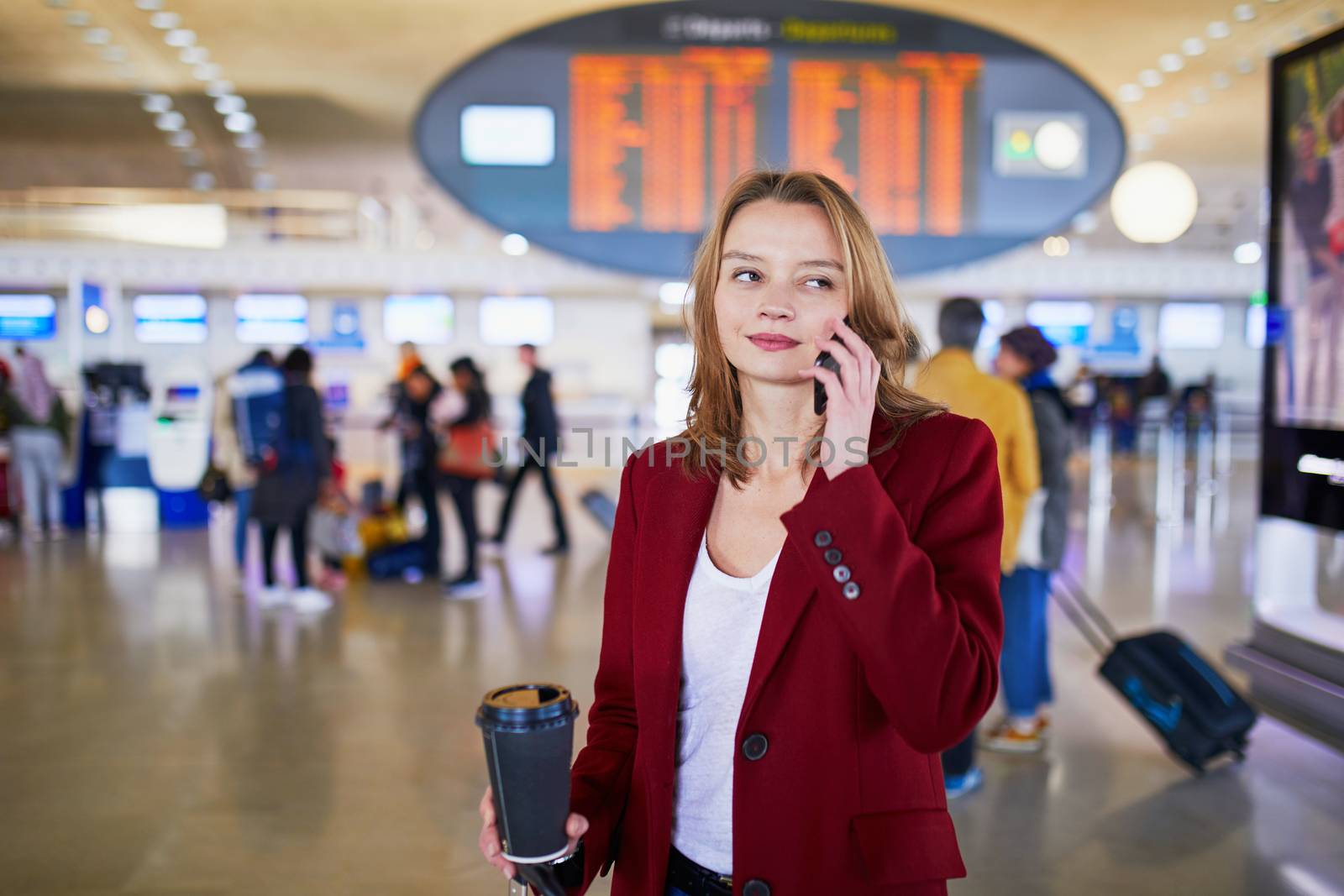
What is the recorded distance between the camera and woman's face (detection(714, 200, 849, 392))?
1.24 m

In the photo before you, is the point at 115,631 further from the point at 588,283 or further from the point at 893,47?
the point at 588,283

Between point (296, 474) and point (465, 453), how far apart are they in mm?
1087

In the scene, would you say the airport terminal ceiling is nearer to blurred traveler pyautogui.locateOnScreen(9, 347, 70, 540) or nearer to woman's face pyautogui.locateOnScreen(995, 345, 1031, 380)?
woman's face pyautogui.locateOnScreen(995, 345, 1031, 380)

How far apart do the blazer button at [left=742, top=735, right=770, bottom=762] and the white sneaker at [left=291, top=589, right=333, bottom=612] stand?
542 centimetres

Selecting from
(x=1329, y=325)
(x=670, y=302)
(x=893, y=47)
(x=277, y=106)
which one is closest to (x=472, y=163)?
(x=893, y=47)

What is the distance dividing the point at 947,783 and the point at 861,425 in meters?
2.62

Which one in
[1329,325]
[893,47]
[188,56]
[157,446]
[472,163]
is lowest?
[157,446]

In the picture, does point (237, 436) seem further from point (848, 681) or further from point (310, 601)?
point (848, 681)

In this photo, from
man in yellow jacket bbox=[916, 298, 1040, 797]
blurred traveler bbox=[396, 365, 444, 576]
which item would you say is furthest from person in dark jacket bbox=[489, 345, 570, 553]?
man in yellow jacket bbox=[916, 298, 1040, 797]

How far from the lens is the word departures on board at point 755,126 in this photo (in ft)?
15.1

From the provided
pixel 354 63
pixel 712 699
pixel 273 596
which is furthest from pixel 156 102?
pixel 712 699

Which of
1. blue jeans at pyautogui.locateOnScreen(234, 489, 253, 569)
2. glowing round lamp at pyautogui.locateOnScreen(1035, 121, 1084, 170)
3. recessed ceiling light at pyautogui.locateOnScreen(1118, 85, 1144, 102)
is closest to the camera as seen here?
glowing round lamp at pyautogui.locateOnScreen(1035, 121, 1084, 170)

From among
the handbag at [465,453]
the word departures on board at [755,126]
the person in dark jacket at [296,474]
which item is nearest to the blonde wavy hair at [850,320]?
the word departures on board at [755,126]

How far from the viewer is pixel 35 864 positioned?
2.88 meters
